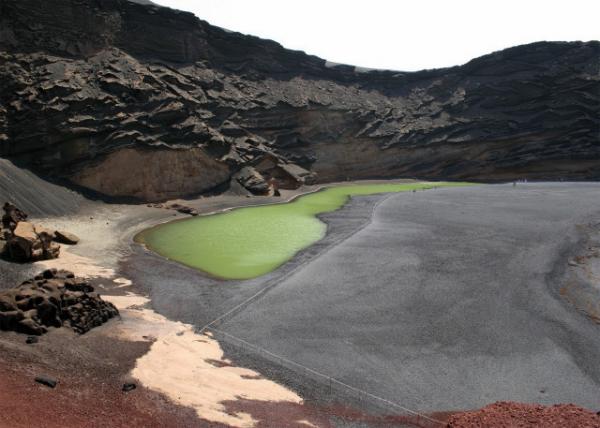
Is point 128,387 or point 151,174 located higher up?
point 151,174

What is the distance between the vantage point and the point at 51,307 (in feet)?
42.6

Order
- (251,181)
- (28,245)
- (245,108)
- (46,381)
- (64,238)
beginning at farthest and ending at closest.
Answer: (245,108), (251,181), (64,238), (28,245), (46,381)

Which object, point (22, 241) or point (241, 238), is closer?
point (22, 241)

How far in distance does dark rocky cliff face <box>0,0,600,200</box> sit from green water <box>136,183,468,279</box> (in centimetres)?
837

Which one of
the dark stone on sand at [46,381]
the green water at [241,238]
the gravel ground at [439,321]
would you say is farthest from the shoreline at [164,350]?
the green water at [241,238]

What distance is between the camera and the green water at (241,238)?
79.7 ft

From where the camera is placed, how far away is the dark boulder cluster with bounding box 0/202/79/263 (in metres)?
20.0

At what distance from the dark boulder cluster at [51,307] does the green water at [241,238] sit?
799 cm

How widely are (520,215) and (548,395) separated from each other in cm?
2486

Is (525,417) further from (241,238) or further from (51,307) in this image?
(241,238)

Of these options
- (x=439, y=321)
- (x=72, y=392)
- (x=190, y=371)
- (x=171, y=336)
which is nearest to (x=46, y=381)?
(x=72, y=392)

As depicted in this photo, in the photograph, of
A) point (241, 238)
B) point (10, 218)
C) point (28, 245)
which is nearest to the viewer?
point (28, 245)

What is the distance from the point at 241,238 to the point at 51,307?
18050mm

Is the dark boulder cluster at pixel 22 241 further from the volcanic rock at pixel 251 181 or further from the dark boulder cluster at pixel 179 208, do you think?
the volcanic rock at pixel 251 181
